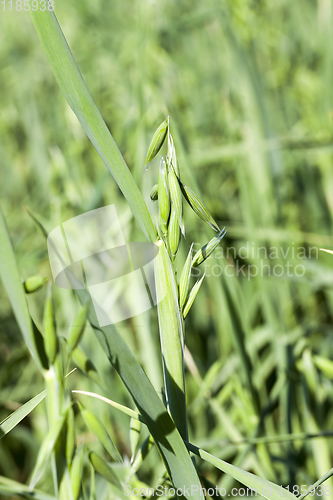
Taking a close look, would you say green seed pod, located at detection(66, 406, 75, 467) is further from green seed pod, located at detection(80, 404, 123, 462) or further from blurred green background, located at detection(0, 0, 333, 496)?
blurred green background, located at detection(0, 0, 333, 496)

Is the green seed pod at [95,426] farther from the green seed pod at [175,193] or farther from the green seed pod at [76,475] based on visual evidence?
the green seed pod at [175,193]

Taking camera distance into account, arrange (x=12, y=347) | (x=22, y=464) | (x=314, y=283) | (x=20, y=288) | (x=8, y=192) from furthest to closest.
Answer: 1. (x=8, y=192)
2. (x=12, y=347)
3. (x=22, y=464)
4. (x=314, y=283)
5. (x=20, y=288)

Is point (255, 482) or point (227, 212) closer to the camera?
point (255, 482)

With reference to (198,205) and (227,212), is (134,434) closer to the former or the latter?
(198,205)

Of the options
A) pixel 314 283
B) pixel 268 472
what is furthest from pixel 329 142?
pixel 268 472

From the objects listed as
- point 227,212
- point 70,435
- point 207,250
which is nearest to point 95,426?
point 70,435

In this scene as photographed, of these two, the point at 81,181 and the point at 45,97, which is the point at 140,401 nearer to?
the point at 81,181
